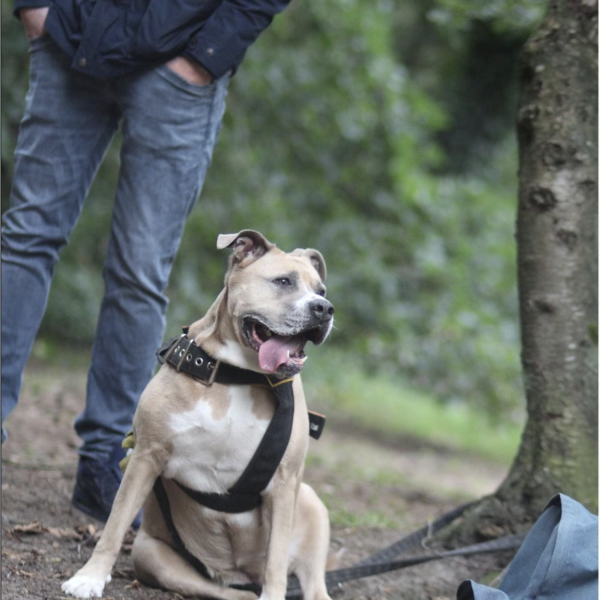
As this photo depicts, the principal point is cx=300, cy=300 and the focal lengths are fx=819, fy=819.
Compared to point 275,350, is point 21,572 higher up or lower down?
lower down

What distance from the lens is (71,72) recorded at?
3.19 meters

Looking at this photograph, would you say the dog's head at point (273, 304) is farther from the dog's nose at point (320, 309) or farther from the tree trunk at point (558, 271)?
the tree trunk at point (558, 271)

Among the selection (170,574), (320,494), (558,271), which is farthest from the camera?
(320,494)

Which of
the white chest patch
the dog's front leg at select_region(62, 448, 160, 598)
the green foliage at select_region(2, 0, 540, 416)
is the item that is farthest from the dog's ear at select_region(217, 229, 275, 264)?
the green foliage at select_region(2, 0, 540, 416)

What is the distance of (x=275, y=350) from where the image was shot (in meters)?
2.62

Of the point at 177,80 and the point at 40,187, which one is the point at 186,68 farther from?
the point at 40,187

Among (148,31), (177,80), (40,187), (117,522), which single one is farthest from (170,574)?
(148,31)

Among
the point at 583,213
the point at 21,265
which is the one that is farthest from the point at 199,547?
the point at 583,213

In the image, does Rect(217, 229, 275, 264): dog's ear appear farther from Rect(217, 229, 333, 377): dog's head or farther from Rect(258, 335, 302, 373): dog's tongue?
Rect(258, 335, 302, 373): dog's tongue

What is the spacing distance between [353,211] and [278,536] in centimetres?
886

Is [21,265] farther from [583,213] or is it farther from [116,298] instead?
[583,213]

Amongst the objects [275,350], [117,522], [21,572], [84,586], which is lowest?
[21,572]

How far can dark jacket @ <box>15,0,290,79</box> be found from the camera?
118 inches

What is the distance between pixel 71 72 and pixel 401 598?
2.37m
